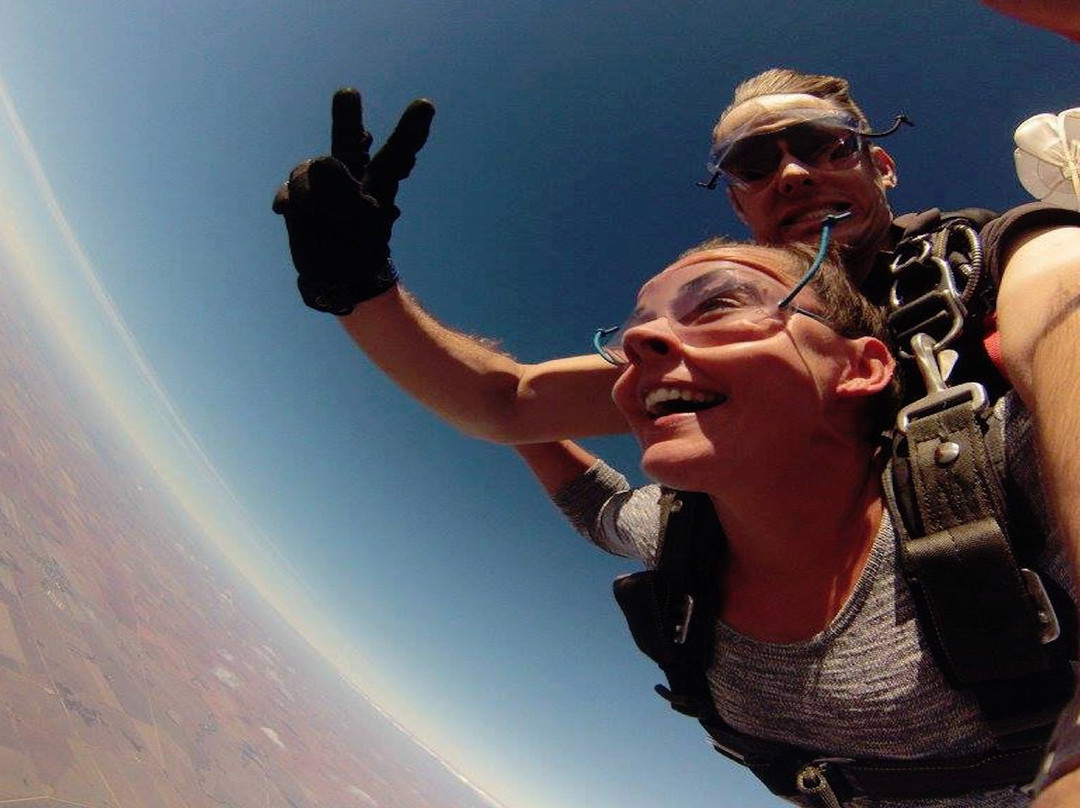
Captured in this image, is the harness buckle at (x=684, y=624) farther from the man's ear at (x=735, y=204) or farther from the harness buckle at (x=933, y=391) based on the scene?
the man's ear at (x=735, y=204)

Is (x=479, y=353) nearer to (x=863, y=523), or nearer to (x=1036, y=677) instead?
(x=863, y=523)

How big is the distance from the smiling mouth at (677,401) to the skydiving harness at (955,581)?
330 millimetres

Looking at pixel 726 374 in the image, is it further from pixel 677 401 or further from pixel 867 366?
pixel 867 366

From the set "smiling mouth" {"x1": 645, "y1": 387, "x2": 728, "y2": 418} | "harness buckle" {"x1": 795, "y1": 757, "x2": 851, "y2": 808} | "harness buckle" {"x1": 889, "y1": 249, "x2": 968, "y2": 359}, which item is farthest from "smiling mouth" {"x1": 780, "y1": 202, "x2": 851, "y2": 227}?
"harness buckle" {"x1": 795, "y1": 757, "x2": 851, "y2": 808}

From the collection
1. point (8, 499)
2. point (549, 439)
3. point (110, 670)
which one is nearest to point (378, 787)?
point (110, 670)

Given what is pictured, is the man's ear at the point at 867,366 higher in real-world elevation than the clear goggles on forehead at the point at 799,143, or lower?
lower

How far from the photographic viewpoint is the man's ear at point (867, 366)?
1103 mm

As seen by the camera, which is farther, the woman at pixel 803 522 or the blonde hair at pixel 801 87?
the blonde hair at pixel 801 87

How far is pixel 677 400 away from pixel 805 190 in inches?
38.7

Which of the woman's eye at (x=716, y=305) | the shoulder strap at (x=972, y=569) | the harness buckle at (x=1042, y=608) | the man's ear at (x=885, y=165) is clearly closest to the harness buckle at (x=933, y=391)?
the shoulder strap at (x=972, y=569)

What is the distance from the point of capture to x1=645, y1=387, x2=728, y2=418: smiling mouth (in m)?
1.11

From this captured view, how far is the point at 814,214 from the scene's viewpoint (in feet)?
5.29

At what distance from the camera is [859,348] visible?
3.80ft

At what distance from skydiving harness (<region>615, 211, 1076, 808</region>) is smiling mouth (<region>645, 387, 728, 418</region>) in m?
0.33
